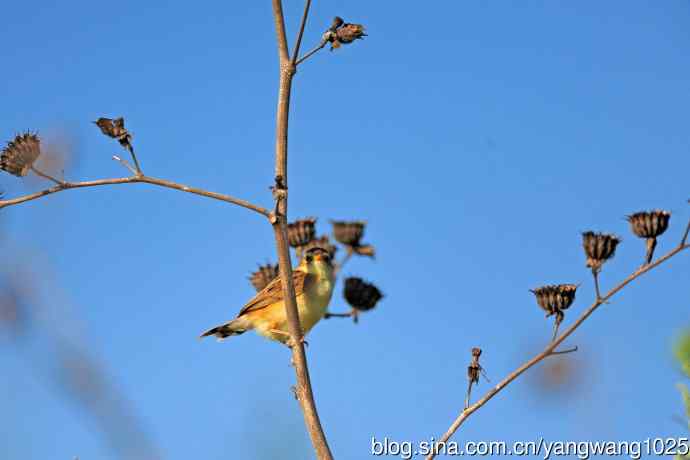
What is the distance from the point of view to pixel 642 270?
12.0 feet

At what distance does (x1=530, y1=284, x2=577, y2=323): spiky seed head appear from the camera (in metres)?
3.99

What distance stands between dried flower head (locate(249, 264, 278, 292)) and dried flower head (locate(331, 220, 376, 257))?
2.50ft

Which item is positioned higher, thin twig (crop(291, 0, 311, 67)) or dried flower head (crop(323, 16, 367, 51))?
dried flower head (crop(323, 16, 367, 51))

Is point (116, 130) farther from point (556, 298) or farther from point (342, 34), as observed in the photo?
point (556, 298)

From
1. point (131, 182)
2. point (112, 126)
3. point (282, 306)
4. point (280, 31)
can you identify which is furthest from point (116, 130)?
point (282, 306)

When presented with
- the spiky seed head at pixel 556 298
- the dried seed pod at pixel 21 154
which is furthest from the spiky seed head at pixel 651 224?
Result: the dried seed pod at pixel 21 154

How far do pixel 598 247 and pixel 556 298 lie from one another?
1.17 ft

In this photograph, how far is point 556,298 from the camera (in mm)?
3998

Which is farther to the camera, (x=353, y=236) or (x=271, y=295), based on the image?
(x=271, y=295)

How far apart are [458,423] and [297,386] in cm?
63

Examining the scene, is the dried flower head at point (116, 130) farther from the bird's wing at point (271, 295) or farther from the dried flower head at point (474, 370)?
the bird's wing at point (271, 295)

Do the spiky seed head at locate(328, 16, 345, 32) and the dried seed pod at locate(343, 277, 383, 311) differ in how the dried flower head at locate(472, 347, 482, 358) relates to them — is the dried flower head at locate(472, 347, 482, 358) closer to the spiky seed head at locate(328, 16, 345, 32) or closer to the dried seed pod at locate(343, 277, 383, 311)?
the dried seed pod at locate(343, 277, 383, 311)

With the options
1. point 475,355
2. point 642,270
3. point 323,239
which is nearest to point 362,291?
point 323,239

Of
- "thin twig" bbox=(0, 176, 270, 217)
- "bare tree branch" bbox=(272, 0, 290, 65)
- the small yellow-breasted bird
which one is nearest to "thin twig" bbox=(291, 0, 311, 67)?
"bare tree branch" bbox=(272, 0, 290, 65)
